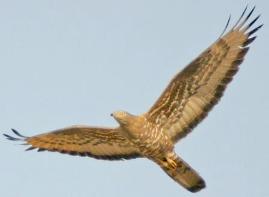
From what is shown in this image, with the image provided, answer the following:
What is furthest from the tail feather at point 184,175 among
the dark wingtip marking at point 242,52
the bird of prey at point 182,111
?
the dark wingtip marking at point 242,52

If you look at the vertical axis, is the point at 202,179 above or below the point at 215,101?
below

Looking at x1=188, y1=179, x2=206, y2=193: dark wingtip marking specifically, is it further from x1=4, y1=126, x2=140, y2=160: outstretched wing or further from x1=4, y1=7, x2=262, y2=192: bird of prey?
x1=4, y1=126, x2=140, y2=160: outstretched wing

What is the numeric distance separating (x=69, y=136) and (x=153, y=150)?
7.93ft

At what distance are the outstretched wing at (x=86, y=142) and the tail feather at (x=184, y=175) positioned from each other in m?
1.25

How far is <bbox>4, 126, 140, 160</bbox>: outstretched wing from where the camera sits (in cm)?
2033

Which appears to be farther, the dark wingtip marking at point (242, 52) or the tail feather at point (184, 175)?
the dark wingtip marking at point (242, 52)

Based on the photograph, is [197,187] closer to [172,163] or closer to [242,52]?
[172,163]

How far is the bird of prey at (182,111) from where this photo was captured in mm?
19188

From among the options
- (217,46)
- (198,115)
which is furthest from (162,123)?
(217,46)

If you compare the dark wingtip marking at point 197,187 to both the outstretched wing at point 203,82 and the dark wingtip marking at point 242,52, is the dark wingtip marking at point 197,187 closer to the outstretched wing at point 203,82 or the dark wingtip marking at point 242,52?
the outstretched wing at point 203,82

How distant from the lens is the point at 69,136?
814 inches

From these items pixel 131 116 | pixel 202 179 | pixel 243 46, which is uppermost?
pixel 243 46

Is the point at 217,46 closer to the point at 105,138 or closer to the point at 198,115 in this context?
the point at 198,115

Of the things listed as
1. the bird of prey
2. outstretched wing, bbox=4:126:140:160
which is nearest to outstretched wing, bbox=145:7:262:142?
the bird of prey
